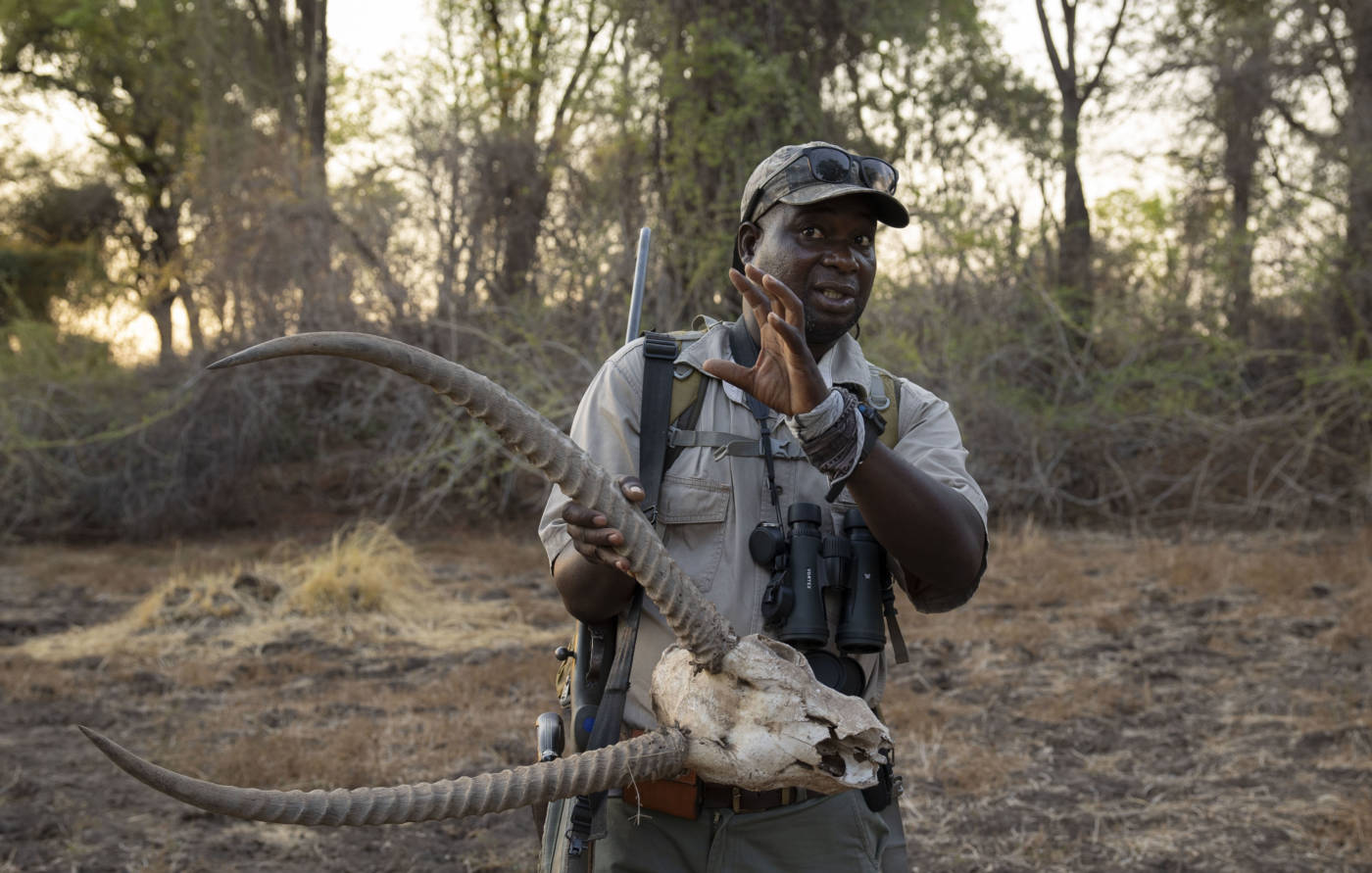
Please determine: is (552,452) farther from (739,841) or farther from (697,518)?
(739,841)

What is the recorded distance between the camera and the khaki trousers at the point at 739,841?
6.82 feet

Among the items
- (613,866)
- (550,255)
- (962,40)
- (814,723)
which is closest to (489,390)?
(814,723)

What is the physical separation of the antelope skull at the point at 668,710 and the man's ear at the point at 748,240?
2.54ft

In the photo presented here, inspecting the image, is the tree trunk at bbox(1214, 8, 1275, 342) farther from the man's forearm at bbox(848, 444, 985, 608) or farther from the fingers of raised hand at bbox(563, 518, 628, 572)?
the fingers of raised hand at bbox(563, 518, 628, 572)

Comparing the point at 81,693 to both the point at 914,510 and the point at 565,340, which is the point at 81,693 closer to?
the point at 565,340

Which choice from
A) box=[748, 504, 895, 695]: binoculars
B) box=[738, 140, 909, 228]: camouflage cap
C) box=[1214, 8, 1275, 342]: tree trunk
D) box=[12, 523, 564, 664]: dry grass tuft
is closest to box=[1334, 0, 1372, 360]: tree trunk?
box=[1214, 8, 1275, 342]: tree trunk

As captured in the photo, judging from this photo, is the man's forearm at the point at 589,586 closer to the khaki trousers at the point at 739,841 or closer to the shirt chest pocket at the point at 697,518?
the shirt chest pocket at the point at 697,518

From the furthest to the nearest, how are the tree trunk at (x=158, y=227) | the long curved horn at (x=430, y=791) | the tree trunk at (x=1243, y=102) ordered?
the tree trunk at (x=158, y=227) < the tree trunk at (x=1243, y=102) < the long curved horn at (x=430, y=791)

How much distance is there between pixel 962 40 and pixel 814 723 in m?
11.3

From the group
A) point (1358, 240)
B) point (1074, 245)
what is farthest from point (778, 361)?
point (1074, 245)

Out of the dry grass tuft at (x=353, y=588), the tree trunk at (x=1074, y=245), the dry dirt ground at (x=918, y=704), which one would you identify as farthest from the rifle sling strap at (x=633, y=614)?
the tree trunk at (x=1074, y=245)

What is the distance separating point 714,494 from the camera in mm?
2184

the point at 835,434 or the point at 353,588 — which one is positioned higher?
the point at 835,434

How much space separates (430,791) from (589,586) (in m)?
0.58
